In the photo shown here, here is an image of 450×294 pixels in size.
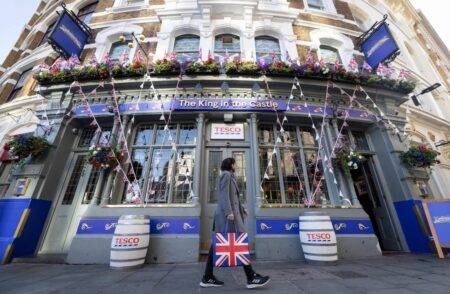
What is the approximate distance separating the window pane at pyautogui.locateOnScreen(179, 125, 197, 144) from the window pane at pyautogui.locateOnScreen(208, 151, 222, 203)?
0.88 metres

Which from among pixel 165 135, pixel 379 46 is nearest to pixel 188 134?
pixel 165 135

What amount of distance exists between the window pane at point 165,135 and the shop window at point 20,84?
9.63 metres

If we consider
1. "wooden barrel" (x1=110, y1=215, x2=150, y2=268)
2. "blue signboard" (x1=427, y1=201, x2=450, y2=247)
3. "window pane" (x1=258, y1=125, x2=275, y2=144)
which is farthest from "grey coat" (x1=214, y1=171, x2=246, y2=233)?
"blue signboard" (x1=427, y1=201, x2=450, y2=247)

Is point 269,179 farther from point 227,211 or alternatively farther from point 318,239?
point 227,211

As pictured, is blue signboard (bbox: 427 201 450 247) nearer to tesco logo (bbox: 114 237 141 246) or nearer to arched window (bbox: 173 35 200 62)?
tesco logo (bbox: 114 237 141 246)

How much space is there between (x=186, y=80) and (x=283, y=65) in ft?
11.9

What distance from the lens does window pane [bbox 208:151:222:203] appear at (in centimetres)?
735

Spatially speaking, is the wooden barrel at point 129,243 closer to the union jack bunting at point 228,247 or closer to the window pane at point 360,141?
the union jack bunting at point 228,247

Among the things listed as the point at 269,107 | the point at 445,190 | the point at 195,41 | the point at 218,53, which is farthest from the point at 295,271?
the point at 445,190

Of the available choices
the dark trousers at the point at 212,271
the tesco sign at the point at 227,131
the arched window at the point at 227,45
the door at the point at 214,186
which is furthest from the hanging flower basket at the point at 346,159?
the arched window at the point at 227,45

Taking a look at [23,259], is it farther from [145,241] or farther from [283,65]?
[283,65]

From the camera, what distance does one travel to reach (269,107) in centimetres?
799

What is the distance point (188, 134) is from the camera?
8.29 metres

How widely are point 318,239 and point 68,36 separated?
11924 mm
